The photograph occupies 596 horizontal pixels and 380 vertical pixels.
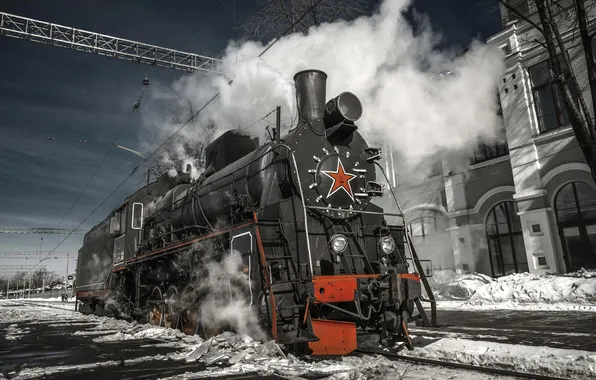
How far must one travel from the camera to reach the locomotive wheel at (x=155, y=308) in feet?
28.8

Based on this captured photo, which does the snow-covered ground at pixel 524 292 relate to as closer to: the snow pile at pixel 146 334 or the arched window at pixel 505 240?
the arched window at pixel 505 240

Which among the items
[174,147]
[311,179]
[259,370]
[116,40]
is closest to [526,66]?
[311,179]

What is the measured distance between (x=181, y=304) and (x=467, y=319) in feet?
19.5

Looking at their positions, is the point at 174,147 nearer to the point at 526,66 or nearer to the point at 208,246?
the point at 526,66

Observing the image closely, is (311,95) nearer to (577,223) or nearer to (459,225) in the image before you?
(577,223)

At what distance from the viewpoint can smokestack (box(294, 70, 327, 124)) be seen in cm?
647

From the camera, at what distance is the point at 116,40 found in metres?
18.1

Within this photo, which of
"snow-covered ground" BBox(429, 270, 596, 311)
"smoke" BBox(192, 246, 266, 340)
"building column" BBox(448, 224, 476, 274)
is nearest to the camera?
"smoke" BBox(192, 246, 266, 340)

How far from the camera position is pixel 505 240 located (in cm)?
1520

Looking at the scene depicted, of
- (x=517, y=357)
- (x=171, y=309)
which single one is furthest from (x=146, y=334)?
(x=517, y=357)

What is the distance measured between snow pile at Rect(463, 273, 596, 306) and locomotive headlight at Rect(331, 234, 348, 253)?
8.50m

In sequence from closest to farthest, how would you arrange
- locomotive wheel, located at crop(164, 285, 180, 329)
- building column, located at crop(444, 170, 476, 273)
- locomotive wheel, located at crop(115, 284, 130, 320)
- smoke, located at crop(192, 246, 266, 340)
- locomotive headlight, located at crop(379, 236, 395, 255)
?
1. smoke, located at crop(192, 246, 266, 340)
2. locomotive headlight, located at crop(379, 236, 395, 255)
3. locomotive wheel, located at crop(164, 285, 180, 329)
4. locomotive wheel, located at crop(115, 284, 130, 320)
5. building column, located at crop(444, 170, 476, 273)

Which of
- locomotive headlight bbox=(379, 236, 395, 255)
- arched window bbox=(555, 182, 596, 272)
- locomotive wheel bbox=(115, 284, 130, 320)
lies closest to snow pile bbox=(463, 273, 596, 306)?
arched window bbox=(555, 182, 596, 272)

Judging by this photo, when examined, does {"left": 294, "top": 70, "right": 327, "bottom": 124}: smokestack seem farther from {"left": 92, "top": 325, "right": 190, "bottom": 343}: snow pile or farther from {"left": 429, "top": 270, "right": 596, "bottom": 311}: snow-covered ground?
{"left": 429, "top": 270, "right": 596, "bottom": 311}: snow-covered ground
